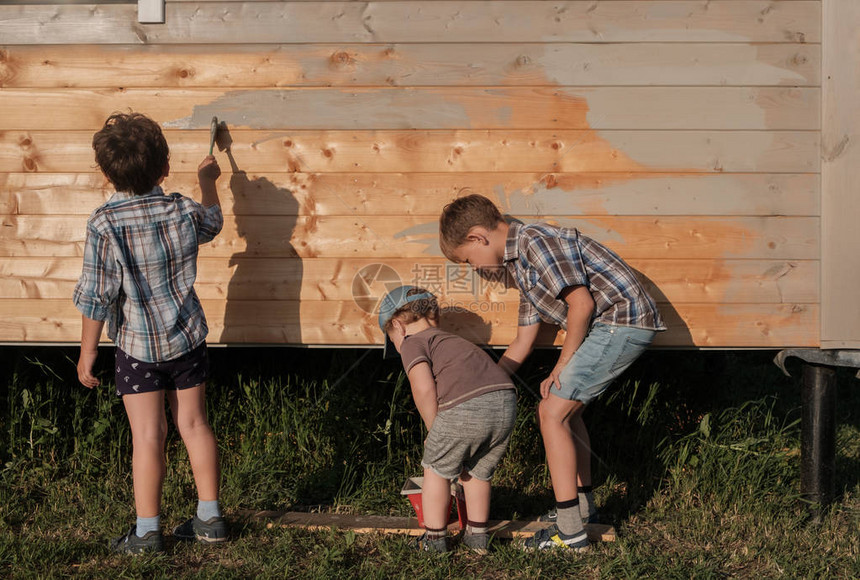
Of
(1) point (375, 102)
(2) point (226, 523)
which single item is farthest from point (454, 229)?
(2) point (226, 523)

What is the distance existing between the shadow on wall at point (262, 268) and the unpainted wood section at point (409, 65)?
400mm

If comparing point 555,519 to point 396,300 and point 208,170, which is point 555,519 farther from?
point 208,170

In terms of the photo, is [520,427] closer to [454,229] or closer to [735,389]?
[454,229]

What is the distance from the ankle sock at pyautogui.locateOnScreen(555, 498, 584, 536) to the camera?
355cm

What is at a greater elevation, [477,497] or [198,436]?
[198,436]

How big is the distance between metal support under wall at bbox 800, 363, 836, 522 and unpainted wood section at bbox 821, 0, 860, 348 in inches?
8.4

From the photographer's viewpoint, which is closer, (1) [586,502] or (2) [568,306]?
(2) [568,306]

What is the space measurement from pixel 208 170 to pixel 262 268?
1.69ft

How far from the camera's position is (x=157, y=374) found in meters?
3.42

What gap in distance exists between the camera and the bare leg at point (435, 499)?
349cm

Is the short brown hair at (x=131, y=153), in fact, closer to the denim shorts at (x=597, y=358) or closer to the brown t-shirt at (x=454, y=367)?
the brown t-shirt at (x=454, y=367)

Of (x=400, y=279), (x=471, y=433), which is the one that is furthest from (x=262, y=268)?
(x=471, y=433)

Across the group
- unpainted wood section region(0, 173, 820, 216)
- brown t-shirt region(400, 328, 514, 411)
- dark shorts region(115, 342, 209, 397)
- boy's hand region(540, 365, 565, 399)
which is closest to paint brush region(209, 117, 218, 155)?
unpainted wood section region(0, 173, 820, 216)

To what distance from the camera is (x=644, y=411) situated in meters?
4.55
